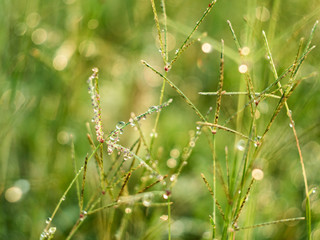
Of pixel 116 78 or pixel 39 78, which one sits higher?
pixel 116 78

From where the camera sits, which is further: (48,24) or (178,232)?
(48,24)

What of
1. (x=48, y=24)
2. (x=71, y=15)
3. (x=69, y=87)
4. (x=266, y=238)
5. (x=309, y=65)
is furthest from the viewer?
(x=48, y=24)

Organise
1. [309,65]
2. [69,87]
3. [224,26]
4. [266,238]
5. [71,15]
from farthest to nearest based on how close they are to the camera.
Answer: [224,26] < [71,15] < [309,65] < [69,87] < [266,238]

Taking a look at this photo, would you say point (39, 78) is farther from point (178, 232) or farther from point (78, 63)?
point (178, 232)

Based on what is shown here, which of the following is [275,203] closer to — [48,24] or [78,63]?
[78,63]

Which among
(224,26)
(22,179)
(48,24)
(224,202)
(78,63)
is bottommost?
(22,179)

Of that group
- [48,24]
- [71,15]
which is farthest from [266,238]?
[48,24]

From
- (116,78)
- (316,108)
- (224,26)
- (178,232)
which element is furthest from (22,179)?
(224,26)
